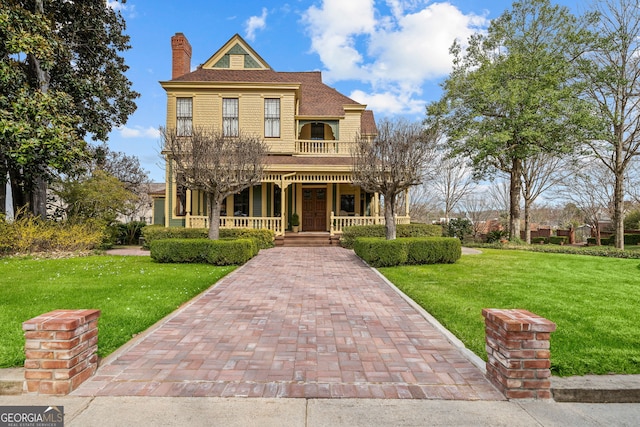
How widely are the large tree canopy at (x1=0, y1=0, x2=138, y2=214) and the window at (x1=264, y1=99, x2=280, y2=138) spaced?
26.6 ft

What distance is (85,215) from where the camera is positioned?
55.5 ft

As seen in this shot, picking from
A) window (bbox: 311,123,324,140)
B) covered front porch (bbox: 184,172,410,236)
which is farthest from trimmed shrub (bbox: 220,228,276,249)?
window (bbox: 311,123,324,140)

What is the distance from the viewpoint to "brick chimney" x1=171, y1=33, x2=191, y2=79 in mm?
21172

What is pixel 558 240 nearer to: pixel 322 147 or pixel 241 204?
pixel 322 147

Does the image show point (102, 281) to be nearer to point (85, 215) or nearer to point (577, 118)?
point (85, 215)

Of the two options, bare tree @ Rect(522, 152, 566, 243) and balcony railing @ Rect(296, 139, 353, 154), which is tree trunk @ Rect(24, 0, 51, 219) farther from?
bare tree @ Rect(522, 152, 566, 243)

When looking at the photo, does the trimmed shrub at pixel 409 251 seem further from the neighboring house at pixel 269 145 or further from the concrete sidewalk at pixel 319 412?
the concrete sidewalk at pixel 319 412

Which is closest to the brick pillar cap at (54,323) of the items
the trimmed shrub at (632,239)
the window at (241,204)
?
the window at (241,204)

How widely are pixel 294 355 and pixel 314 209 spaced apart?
15.5m

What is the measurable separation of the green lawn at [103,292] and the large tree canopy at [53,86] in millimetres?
4755

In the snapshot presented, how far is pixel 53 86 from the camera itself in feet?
55.1

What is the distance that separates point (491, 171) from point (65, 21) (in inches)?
1007

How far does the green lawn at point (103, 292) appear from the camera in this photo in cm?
454

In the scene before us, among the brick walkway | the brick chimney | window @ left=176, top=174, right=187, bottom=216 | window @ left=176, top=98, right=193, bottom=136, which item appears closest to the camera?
the brick walkway
